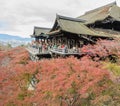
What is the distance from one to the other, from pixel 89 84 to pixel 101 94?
50.1 inches

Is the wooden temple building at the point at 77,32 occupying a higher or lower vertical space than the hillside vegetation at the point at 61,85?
higher

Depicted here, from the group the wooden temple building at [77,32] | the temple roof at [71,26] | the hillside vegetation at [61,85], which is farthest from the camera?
the temple roof at [71,26]

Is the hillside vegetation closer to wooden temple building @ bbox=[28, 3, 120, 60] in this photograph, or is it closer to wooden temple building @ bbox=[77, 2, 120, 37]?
wooden temple building @ bbox=[28, 3, 120, 60]

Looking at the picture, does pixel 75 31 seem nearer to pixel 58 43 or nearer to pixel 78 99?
pixel 58 43

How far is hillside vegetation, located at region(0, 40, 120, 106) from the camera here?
606 inches

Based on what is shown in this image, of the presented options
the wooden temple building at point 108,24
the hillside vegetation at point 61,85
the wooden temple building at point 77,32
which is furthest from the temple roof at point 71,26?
the hillside vegetation at point 61,85

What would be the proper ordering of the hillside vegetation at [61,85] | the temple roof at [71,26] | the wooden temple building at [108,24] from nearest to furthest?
the hillside vegetation at [61,85], the temple roof at [71,26], the wooden temple building at [108,24]

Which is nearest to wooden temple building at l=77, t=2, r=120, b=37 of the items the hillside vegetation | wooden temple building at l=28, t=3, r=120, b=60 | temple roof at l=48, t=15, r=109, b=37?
wooden temple building at l=28, t=3, r=120, b=60

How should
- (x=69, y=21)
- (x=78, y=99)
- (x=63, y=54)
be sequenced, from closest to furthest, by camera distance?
(x=78, y=99)
(x=63, y=54)
(x=69, y=21)

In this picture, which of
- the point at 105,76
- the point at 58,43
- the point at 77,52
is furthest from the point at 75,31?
the point at 105,76

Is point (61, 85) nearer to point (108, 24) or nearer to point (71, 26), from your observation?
point (71, 26)

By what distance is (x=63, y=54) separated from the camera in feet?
83.2

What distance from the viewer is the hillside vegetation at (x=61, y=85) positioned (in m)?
15.4

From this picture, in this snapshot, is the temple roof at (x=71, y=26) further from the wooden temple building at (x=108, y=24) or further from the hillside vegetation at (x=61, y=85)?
the hillside vegetation at (x=61, y=85)
